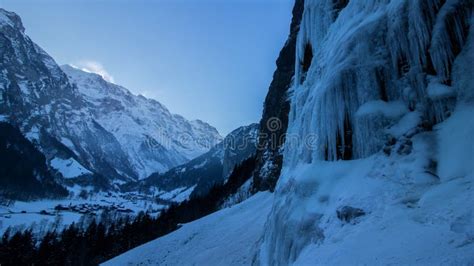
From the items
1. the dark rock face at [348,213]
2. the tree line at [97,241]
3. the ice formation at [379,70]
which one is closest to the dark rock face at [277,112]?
the tree line at [97,241]

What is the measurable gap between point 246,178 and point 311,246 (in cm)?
6303

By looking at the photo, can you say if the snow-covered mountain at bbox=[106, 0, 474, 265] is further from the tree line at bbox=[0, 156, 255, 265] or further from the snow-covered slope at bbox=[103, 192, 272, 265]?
the tree line at bbox=[0, 156, 255, 265]

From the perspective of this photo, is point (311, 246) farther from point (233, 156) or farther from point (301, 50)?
point (233, 156)

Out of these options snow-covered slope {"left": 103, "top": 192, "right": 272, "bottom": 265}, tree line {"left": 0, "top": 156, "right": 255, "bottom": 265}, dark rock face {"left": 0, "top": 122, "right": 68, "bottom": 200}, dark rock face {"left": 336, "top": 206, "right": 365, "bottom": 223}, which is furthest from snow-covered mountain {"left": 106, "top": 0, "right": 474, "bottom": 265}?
dark rock face {"left": 0, "top": 122, "right": 68, "bottom": 200}

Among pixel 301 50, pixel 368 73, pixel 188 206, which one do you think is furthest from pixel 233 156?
pixel 368 73

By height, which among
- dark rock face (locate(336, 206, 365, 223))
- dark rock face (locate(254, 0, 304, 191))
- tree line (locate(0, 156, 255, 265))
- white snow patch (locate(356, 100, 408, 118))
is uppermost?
dark rock face (locate(254, 0, 304, 191))

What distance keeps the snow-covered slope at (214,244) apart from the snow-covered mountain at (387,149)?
947cm

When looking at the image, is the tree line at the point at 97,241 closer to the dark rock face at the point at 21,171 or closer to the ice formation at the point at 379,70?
the ice formation at the point at 379,70

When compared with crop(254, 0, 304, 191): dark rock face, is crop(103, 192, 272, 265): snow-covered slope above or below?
below

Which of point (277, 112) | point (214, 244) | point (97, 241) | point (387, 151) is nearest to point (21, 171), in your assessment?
point (97, 241)

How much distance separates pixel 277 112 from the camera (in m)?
53.7

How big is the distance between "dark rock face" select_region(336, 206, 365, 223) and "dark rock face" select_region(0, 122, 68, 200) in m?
174

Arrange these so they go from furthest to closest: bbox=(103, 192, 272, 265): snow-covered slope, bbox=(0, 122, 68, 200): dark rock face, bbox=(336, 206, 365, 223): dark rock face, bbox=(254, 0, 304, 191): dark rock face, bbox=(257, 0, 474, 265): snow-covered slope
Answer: bbox=(0, 122, 68, 200): dark rock face
bbox=(254, 0, 304, 191): dark rock face
bbox=(103, 192, 272, 265): snow-covered slope
bbox=(336, 206, 365, 223): dark rock face
bbox=(257, 0, 474, 265): snow-covered slope

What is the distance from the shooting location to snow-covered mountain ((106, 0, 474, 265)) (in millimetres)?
6469
